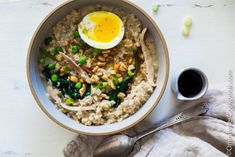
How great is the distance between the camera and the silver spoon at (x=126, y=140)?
6.15 ft

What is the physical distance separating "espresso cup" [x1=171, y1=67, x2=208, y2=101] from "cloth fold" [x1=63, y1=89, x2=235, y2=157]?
0.08 metres

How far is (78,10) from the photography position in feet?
6.36

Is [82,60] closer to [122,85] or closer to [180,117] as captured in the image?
[122,85]

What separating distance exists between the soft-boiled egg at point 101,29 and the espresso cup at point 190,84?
0.29 metres

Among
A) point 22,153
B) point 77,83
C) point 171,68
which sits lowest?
point 22,153

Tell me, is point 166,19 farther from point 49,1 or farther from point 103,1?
point 49,1

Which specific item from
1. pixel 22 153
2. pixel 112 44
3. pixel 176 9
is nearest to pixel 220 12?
pixel 176 9

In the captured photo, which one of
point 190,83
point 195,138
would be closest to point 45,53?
point 190,83

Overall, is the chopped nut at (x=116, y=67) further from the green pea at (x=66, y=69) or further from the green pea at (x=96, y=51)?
the green pea at (x=66, y=69)

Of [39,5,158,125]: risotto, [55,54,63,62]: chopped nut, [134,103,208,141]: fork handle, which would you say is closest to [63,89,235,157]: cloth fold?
[134,103,208,141]: fork handle

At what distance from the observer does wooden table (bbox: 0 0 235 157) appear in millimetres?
1959

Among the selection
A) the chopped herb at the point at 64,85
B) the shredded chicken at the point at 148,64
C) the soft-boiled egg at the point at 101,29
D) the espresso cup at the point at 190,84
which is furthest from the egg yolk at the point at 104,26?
the espresso cup at the point at 190,84

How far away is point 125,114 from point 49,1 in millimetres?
567

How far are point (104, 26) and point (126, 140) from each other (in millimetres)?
471
